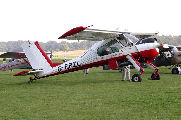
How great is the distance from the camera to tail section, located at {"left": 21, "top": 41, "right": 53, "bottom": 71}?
651 inches

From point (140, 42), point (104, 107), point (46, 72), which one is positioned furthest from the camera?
point (46, 72)

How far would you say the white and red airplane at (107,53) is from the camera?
49.4ft

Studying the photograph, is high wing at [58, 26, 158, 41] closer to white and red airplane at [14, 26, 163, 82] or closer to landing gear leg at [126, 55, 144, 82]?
white and red airplane at [14, 26, 163, 82]

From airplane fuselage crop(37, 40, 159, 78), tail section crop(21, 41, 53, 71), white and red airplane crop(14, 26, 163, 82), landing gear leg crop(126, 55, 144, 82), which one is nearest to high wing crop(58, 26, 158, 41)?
white and red airplane crop(14, 26, 163, 82)

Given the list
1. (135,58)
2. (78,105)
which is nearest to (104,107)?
(78,105)

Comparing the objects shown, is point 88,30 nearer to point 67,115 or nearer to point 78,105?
point 78,105

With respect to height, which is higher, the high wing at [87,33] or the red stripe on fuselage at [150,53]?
the high wing at [87,33]

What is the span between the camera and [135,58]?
15.7m

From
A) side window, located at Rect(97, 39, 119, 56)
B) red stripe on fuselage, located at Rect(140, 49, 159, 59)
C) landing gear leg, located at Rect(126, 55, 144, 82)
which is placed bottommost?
landing gear leg, located at Rect(126, 55, 144, 82)

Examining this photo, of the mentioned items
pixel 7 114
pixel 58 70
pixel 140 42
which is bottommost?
pixel 7 114

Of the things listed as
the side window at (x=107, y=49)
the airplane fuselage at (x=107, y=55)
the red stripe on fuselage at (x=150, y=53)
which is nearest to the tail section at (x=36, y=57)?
the airplane fuselage at (x=107, y=55)

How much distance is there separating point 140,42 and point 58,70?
5231mm

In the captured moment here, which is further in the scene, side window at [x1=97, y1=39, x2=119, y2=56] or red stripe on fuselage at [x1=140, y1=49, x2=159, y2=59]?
side window at [x1=97, y1=39, x2=119, y2=56]

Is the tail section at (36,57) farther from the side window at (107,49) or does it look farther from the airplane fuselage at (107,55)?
the side window at (107,49)
